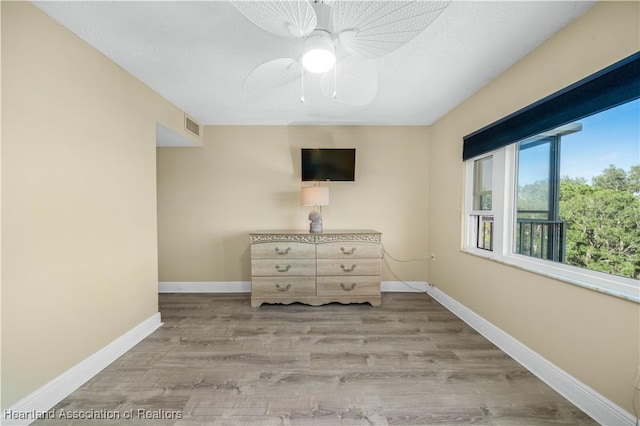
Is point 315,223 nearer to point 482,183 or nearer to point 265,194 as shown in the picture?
point 265,194

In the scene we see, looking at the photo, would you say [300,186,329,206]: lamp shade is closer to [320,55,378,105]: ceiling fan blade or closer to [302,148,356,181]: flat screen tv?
[302,148,356,181]: flat screen tv

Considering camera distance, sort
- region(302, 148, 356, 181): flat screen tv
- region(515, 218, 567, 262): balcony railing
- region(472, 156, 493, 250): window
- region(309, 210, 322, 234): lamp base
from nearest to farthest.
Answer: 1. region(515, 218, 567, 262): balcony railing
2. region(472, 156, 493, 250): window
3. region(309, 210, 322, 234): lamp base
4. region(302, 148, 356, 181): flat screen tv

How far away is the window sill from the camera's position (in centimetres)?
125

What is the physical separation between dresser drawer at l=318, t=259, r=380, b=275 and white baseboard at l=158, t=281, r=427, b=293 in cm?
69

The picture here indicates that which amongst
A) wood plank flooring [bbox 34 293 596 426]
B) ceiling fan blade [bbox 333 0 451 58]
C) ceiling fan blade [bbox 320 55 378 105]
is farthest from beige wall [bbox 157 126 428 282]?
ceiling fan blade [bbox 333 0 451 58]

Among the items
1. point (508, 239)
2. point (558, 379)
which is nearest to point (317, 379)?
point (558, 379)

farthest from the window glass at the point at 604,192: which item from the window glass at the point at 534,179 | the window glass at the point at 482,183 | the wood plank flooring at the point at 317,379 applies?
the wood plank flooring at the point at 317,379

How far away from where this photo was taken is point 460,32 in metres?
1.56

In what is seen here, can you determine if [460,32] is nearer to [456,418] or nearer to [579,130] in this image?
[579,130]

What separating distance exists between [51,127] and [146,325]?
1.74m

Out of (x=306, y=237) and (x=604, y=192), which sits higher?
(x=604, y=192)

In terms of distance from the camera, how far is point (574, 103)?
1443mm

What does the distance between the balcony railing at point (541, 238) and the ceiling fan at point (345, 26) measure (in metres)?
1.67

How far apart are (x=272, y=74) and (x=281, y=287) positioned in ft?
7.25
